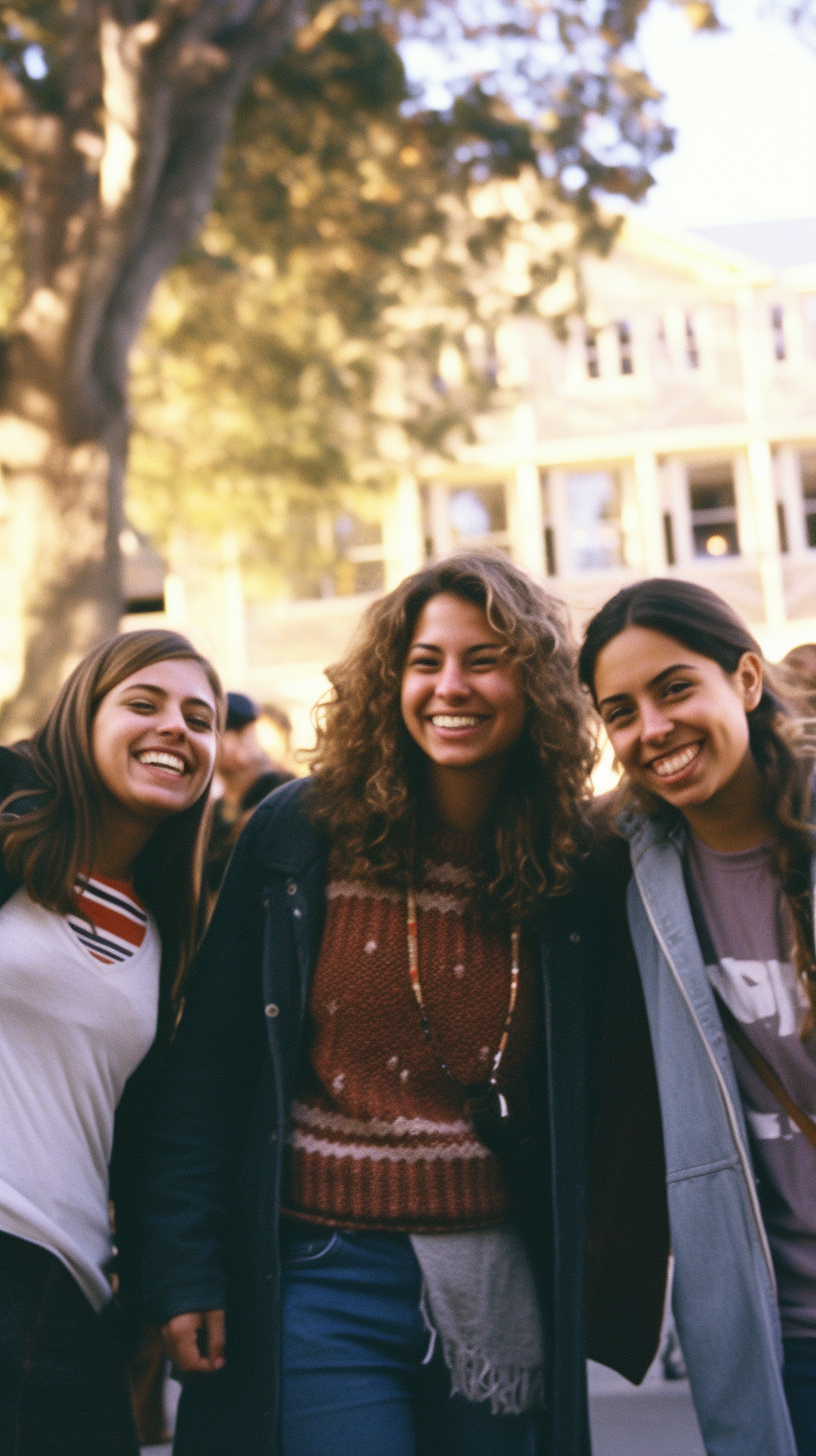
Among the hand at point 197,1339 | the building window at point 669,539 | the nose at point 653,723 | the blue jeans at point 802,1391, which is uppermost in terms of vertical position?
the building window at point 669,539

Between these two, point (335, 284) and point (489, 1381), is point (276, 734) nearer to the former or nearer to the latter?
point (489, 1381)

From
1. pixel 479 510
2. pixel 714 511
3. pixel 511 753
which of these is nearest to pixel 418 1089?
pixel 511 753

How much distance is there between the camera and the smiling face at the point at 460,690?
102 inches

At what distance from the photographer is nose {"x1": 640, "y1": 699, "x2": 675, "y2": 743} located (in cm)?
247

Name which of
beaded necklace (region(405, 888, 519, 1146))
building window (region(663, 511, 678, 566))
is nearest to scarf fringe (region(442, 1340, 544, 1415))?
beaded necklace (region(405, 888, 519, 1146))

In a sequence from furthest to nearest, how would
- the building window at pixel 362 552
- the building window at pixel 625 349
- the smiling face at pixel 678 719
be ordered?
the building window at pixel 625 349 → the building window at pixel 362 552 → the smiling face at pixel 678 719

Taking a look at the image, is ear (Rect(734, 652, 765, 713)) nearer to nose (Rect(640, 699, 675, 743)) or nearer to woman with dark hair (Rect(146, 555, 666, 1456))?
nose (Rect(640, 699, 675, 743))

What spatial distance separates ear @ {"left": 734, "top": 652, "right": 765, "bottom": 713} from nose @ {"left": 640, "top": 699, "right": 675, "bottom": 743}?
0.57ft

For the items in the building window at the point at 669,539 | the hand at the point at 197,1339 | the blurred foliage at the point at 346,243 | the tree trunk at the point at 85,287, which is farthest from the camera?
the building window at the point at 669,539

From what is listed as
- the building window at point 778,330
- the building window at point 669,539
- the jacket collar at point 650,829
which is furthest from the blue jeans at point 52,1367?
the building window at point 778,330

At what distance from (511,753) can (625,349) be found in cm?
2248

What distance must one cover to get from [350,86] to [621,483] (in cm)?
1345

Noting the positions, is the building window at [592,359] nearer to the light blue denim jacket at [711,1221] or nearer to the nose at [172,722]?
the nose at [172,722]

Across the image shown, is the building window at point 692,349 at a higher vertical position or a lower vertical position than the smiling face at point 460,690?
higher
